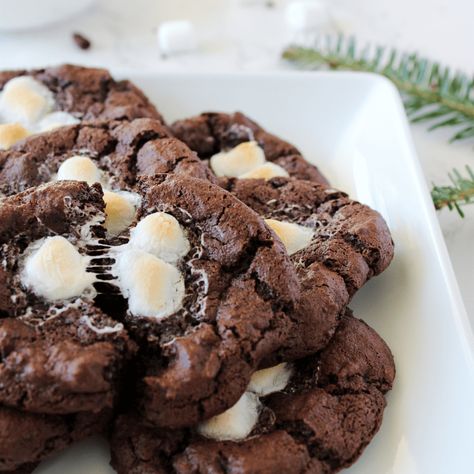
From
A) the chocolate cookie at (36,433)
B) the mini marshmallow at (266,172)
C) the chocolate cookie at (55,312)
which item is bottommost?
the chocolate cookie at (36,433)

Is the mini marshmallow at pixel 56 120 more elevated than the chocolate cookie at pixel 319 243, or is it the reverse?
the chocolate cookie at pixel 319 243

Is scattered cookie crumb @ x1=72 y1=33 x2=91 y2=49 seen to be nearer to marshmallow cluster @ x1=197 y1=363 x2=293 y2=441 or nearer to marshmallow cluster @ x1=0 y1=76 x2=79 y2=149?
marshmallow cluster @ x1=0 y1=76 x2=79 y2=149

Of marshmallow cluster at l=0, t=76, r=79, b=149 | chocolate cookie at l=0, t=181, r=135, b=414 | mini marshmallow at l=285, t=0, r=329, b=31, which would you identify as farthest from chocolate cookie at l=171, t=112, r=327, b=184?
mini marshmallow at l=285, t=0, r=329, b=31

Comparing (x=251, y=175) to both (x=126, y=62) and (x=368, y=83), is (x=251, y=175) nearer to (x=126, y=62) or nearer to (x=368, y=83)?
(x=368, y=83)

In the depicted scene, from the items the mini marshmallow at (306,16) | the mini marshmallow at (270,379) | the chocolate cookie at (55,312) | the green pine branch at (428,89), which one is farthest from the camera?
the mini marshmallow at (306,16)

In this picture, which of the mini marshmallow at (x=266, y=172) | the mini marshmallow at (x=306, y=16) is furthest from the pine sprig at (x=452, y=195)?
the mini marshmallow at (x=306, y=16)

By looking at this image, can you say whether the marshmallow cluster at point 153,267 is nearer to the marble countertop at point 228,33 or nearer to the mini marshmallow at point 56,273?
the mini marshmallow at point 56,273

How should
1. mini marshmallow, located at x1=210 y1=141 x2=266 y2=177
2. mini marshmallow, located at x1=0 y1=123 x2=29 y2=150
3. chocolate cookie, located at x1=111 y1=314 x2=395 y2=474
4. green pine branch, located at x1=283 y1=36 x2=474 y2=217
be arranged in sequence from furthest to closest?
green pine branch, located at x1=283 y1=36 x2=474 y2=217
mini marshmallow, located at x1=210 y1=141 x2=266 y2=177
mini marshmallow, located at x1=0 y1=123 x2=29 y2=150
chocolate cookie, located at x1=111 y1=314 x2=395 y2=474

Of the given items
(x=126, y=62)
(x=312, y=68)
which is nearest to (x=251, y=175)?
(x=312, y=68)
